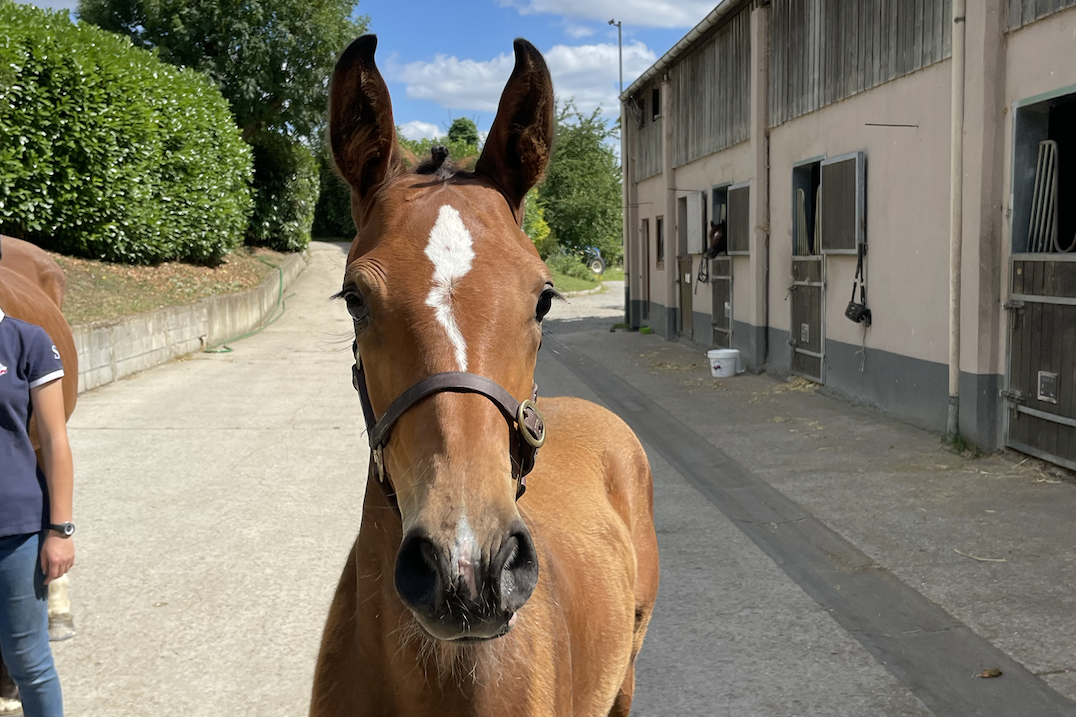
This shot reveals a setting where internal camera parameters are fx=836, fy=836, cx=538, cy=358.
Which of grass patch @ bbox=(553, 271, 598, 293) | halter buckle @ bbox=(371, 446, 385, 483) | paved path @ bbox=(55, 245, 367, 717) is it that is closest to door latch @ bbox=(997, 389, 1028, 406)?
paved path @ bbox=(55, 245, 367, 717)

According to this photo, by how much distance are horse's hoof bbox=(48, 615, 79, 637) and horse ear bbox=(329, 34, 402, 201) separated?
3.06 metres

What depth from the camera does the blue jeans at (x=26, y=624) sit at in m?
2.53

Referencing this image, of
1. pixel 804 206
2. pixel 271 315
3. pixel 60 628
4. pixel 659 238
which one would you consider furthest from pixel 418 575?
pixel 271 315

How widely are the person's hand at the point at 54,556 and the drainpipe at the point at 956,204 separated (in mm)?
7331

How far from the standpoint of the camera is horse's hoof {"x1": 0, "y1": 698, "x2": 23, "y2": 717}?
325 centimetres

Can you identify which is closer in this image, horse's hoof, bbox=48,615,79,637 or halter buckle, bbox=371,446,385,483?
halter buckle, bbox=371,446,385,483

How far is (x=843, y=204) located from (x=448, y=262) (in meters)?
9.56

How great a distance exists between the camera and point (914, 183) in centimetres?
876

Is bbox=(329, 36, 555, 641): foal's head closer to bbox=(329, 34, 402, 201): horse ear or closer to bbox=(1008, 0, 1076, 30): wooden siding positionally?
bbox=(329, 34, 402, 201): horse ear

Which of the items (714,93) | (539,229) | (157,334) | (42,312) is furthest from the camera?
(539,229)

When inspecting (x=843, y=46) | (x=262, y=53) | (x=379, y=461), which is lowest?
(x=379, y=461)

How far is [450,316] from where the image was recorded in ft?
5.48

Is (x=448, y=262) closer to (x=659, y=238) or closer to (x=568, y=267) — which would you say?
(x=659, y=238)

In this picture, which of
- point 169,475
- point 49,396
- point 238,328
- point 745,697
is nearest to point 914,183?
point 745,697
